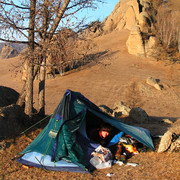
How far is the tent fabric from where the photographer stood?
17.8ft

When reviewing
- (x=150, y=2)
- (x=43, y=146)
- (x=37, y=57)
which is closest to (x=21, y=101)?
(x=37, y=57)

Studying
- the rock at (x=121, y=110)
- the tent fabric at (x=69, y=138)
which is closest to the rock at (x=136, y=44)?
the rock at (x=121, y=110)

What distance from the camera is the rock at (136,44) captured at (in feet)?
101

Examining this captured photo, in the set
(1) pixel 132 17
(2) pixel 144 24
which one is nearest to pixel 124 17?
(1) pixel 132 17

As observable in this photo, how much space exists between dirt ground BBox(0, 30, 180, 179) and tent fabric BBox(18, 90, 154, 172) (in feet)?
1.12

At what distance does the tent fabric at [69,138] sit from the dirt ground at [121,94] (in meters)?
0.34

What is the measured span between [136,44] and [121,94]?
43.5ft

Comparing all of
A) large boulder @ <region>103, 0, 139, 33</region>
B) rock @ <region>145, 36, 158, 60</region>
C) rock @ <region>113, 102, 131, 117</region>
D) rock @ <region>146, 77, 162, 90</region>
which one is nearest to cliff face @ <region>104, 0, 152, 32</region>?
large boulder @ <region>103, 0, 139, 33</region>

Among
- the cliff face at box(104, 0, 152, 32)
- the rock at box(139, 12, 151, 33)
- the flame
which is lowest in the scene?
the flame

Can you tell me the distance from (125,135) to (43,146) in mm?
2472

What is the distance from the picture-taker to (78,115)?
6.19 metres

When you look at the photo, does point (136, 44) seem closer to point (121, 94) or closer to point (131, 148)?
point (121, 94)

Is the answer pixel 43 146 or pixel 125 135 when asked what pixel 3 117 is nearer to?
pixel 43 146

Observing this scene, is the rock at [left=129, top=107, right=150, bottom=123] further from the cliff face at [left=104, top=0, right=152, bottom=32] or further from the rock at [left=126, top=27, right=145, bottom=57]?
the cliff face at [left=104, top=0, right=152, bottom=32]
